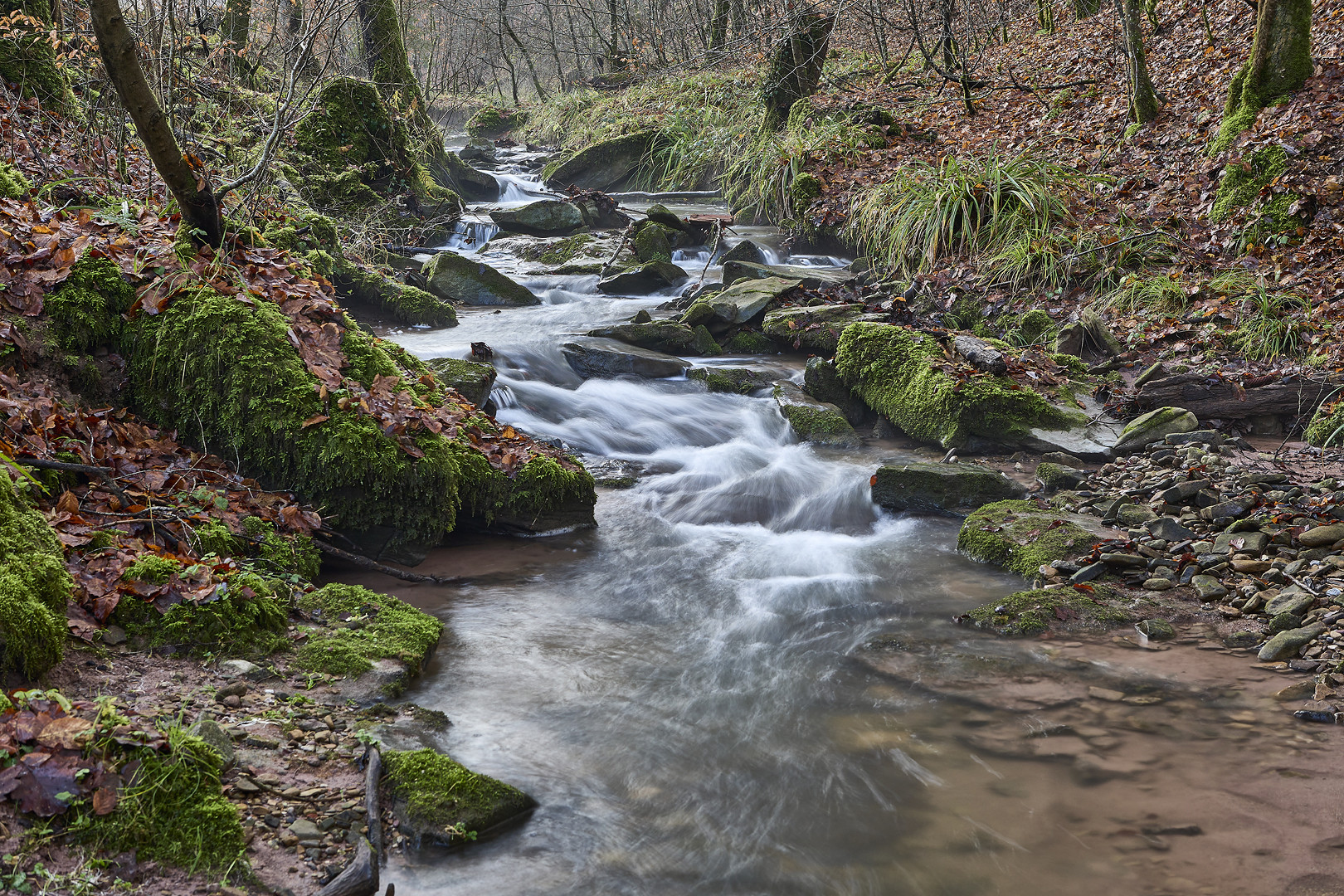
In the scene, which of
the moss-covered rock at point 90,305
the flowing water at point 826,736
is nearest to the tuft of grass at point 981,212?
the flowing water at point 826,736

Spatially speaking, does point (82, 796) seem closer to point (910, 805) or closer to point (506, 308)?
point (910, 805)

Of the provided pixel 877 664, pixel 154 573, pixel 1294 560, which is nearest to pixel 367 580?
pixel 154 573

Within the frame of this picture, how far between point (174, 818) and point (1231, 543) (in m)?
5.46

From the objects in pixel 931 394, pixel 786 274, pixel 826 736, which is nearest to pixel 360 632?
pixel 826 736

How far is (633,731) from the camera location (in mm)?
3871

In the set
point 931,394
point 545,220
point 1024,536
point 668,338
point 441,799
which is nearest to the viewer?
point 441,799

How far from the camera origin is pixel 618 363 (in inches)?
371

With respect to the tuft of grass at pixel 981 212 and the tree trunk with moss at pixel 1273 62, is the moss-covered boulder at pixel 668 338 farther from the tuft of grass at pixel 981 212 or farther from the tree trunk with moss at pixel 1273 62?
the tree trunk with moss at pixel 1273 62

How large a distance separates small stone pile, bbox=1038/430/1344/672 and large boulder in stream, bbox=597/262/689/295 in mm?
6925

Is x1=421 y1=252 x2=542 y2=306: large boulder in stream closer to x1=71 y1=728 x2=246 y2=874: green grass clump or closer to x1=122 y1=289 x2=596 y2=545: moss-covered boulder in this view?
x1=122 y1=289 x2=596 y2=545: moss-covered boulder

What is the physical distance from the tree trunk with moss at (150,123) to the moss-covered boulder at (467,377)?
2.15 metres

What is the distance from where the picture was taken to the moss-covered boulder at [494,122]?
103 feet

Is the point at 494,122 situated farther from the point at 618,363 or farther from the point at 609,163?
the point at 618,363

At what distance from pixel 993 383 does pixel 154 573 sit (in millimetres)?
6503
